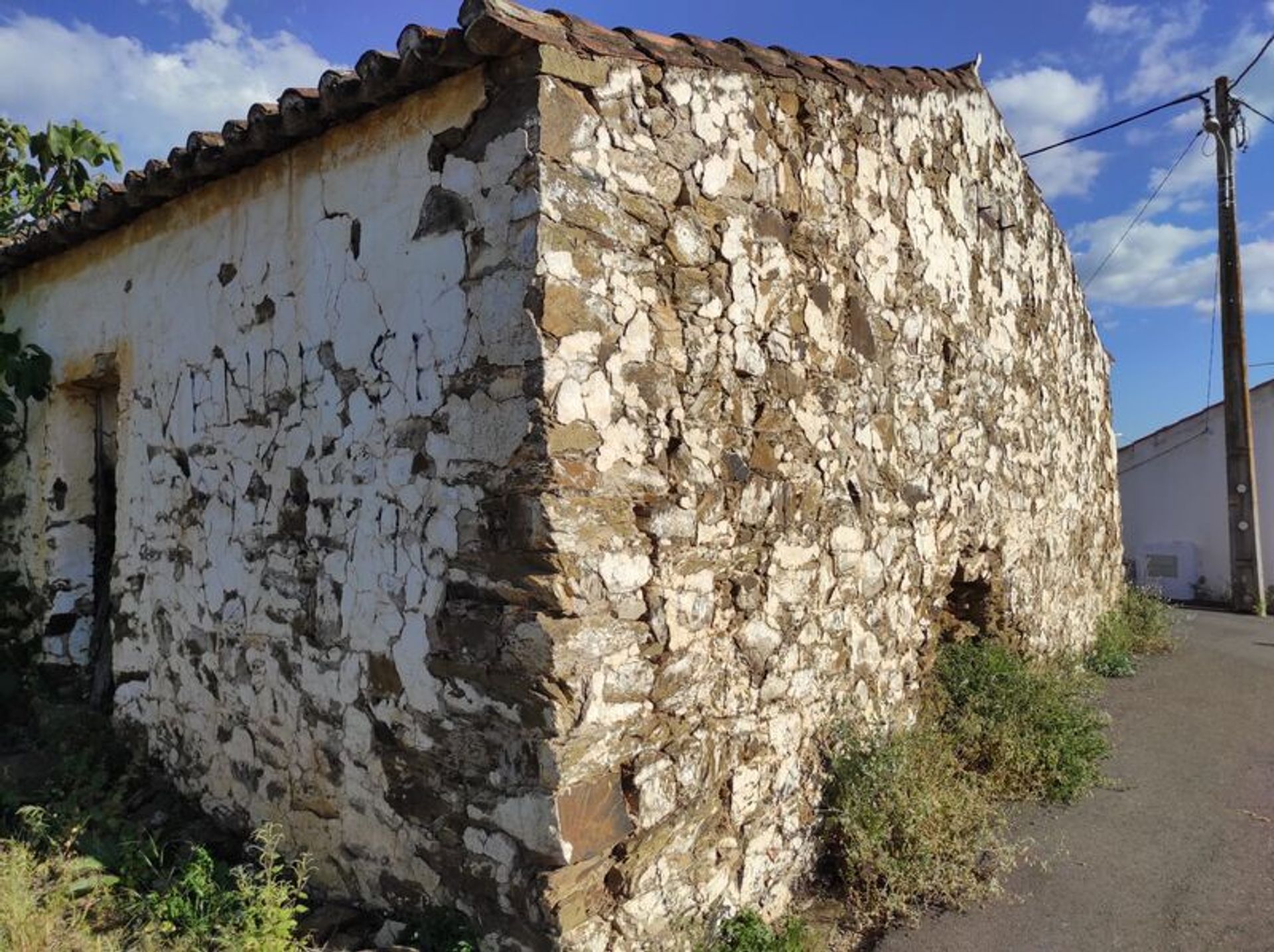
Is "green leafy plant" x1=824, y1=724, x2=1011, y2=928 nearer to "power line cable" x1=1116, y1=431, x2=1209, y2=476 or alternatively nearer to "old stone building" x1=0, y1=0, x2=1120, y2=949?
"old stone building" x1=0, y1=0, x2=1120, y2=949

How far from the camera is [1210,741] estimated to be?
5492mm

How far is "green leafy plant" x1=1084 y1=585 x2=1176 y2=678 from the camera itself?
283 inches

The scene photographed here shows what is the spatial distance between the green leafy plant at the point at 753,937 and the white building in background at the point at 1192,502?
12.3 m

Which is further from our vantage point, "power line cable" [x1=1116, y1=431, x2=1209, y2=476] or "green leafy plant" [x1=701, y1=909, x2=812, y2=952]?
"power line cable" [x1=1116, y1=431, x2=1209, y2=476]

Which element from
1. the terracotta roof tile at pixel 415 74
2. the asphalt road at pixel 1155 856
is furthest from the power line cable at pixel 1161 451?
the terracotta roof tile at pixel 415 74

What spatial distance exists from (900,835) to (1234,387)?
35.4 ft

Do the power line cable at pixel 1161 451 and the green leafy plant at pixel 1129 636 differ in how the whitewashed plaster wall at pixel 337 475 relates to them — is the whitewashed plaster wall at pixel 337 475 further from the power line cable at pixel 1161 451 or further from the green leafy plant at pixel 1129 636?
the power line cable at pixel 1161 451

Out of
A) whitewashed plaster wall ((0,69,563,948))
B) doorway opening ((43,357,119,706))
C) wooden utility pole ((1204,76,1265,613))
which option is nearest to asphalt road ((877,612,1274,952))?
whitewashed plaster wall ((0,69,563,948))

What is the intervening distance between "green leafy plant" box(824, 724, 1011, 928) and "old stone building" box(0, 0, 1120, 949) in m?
0.17

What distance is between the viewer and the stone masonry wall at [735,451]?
2.83 m

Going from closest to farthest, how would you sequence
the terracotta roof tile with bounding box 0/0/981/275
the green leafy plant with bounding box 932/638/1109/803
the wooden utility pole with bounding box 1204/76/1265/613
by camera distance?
the terracotta roof tile with bounding box 0/0/981/275 < the green leafy plant with bounding box 932/638/1109/803 < the wooden utility pole with bounding box 1204/76/1265/613

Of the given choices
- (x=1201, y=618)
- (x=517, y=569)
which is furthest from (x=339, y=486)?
(x=1201, y=618)

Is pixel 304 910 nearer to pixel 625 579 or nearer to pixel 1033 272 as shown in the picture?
pixel 625 579

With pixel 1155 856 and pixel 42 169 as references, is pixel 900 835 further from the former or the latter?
pixel 42 169
